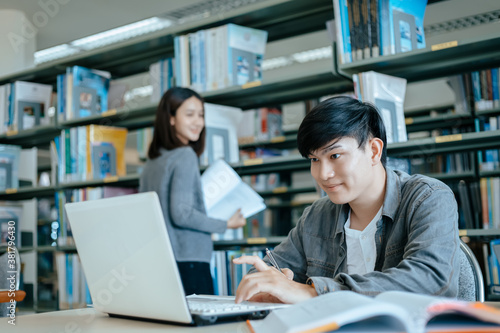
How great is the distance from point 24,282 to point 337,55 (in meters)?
2.72

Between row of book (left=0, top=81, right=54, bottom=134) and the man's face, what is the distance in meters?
3.11

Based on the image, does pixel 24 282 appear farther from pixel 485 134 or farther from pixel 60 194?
pixel 485 134

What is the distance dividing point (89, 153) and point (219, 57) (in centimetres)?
112

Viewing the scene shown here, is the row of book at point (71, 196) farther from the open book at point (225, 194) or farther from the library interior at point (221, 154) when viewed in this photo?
the open book at point (225, 194)

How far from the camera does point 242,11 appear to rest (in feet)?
9.03

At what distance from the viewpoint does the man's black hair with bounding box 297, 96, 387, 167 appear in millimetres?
1230

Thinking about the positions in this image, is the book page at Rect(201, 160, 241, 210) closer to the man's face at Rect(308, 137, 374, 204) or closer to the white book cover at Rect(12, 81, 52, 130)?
the man's face at Rect(308, 137, 374, 204)

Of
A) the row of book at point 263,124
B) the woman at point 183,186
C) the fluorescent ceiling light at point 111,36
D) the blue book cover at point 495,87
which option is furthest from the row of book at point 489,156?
the fluorescent ceiling light at point 111,36

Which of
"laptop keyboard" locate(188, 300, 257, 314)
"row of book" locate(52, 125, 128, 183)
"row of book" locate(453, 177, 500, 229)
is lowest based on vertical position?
"laptop keyboard" locate(188, 300, 257, 314)

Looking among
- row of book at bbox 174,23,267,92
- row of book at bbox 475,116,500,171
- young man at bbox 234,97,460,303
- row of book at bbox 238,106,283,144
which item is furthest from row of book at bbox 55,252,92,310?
row of book at bbox 475,116,500,171

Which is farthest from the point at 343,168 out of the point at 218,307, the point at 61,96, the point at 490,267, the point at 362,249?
the point at 61,96

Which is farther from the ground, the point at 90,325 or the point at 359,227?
the point at 359,227

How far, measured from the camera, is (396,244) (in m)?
1.24

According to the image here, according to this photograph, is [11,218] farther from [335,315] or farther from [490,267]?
[335,315]
